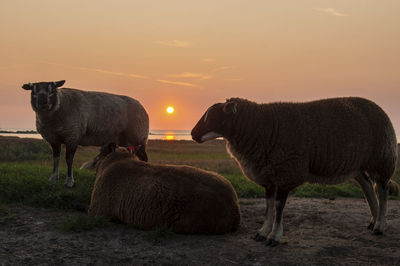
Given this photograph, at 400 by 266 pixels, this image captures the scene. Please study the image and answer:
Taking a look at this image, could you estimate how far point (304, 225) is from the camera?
6.80 m

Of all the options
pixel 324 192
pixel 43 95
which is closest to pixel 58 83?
pixel 43 95

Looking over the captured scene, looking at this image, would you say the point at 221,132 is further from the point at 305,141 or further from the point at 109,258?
the point at 109,258

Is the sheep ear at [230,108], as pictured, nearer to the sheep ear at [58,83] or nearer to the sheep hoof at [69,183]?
the sheep hoof at [69,183]

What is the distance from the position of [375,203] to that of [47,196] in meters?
6.65

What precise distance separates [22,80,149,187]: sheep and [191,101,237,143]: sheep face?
8.16 feet

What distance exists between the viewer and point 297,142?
5785 mm

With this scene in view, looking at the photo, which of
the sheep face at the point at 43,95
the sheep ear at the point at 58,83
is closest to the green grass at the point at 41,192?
the sheep face at the point at 43,95

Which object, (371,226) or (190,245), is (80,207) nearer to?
(190,245)

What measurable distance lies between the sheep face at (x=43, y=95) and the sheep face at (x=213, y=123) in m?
4.45

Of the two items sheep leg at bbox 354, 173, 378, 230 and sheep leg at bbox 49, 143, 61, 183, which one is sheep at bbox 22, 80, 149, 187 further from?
sheep leg at bbox 354, 173, 378, 230

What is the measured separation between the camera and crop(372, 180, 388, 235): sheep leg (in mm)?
6332

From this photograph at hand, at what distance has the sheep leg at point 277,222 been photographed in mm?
5526

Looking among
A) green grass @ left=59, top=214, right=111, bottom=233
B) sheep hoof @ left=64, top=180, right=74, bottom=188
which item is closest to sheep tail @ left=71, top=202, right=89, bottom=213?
green grass @ left=59, top=214, right=111, bottom=233

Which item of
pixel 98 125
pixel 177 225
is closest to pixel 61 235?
pixel 177 225
